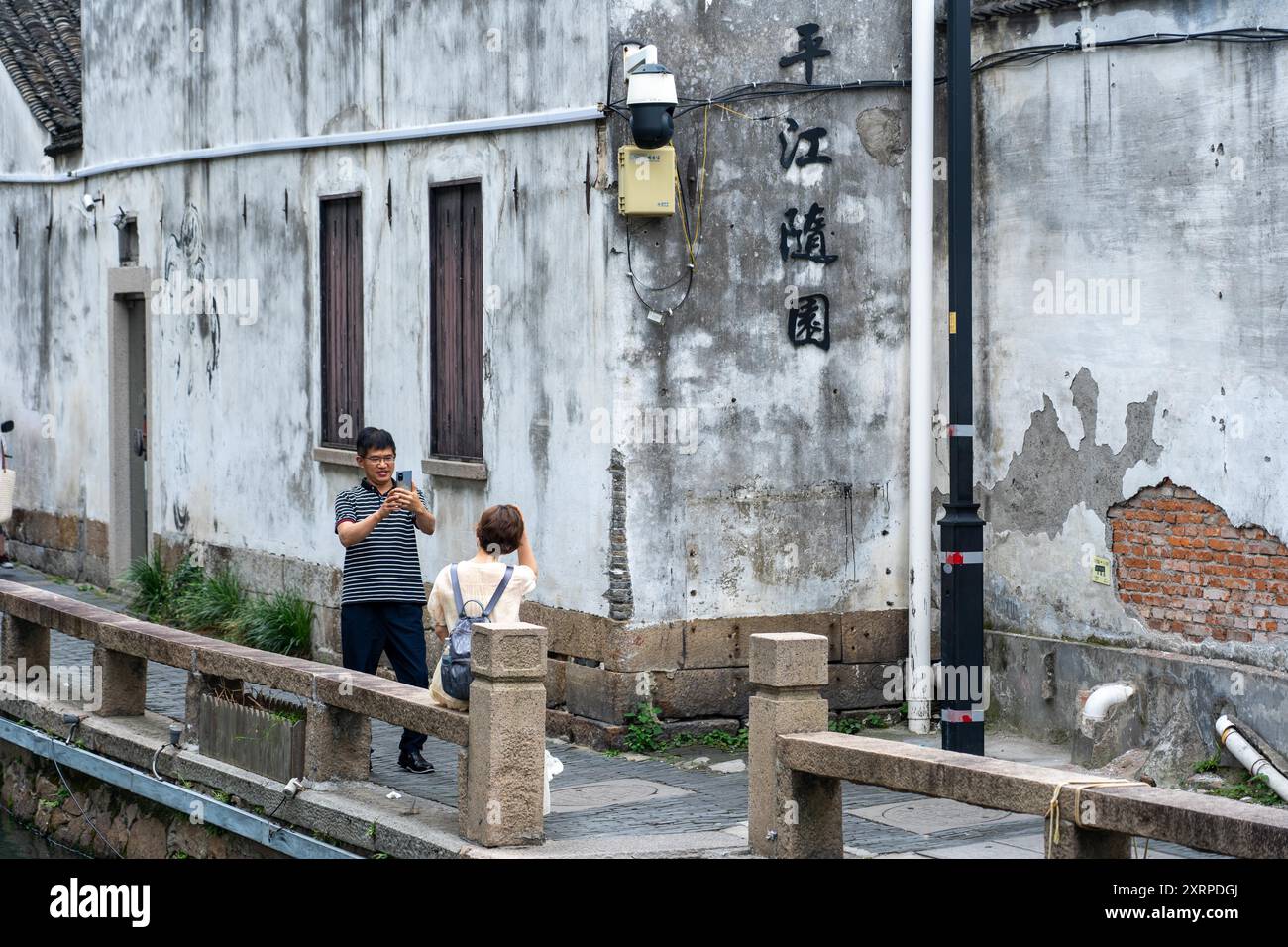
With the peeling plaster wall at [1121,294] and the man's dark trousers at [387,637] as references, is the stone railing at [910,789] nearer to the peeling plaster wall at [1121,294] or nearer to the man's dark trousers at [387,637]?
the man's dark trousers at [387,637]

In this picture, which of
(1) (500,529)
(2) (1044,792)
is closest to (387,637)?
(1) (500,529)

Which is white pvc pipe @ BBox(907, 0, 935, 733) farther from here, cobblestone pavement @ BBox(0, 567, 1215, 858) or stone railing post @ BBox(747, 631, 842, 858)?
stone railing post @ BBox(747, 631, 842, 858)

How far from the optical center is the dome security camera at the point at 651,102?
11.1 metres

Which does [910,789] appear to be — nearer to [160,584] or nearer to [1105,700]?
[1105,700]

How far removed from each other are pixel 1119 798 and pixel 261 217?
10598 mm

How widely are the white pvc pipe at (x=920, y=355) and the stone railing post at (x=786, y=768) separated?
3.75 meters

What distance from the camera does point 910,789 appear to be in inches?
299

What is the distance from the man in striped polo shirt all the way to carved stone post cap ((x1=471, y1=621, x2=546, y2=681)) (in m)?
1.94

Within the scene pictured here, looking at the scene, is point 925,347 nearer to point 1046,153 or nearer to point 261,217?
point 1046,153

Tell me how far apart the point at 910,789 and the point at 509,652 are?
1.85m

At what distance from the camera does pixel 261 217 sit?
15633 mm

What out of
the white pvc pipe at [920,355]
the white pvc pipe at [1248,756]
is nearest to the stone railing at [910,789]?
the white pvc pipe at [1248,756]
